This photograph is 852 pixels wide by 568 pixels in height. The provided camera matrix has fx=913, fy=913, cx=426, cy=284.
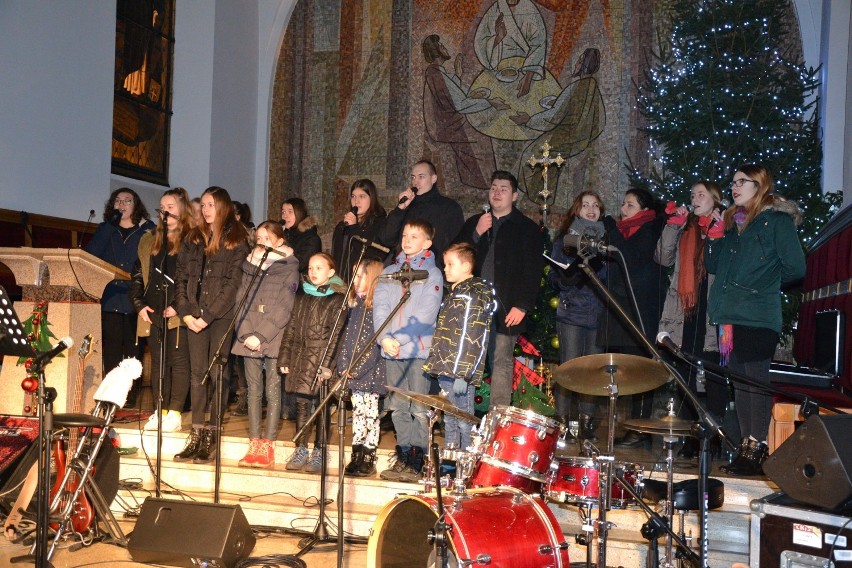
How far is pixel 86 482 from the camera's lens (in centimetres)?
549

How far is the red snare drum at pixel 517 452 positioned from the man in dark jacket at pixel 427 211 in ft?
8.17

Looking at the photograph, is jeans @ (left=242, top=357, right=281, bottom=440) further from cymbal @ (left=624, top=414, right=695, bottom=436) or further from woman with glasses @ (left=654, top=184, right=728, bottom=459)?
cymbal @ (left=624, top=414, right=695, bottom=436)

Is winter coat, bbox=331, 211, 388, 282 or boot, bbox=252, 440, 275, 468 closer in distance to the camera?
boot, bbox=252, 440, 275, 468

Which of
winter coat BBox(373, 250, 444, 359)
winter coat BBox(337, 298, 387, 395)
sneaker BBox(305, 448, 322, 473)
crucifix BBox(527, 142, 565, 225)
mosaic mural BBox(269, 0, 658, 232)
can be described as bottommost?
sneaker BBox(305, 448, 322, 473)

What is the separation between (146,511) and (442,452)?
5.79ft

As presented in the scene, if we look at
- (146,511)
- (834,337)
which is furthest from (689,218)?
(146,511)

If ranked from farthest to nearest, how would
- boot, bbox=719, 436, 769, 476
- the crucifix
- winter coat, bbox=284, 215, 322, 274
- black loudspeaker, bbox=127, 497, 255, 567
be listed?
the crucifix, winter coat, bbox=284, 215, 322, 274, boot, bbox=719, 436, 769, 476, black loudspeaker, bbox=127, 497, 255, 567

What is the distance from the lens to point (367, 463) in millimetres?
6121

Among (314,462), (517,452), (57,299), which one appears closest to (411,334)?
(314,462)

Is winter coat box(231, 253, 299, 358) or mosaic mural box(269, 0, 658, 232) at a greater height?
mosaic mural box(269, 0, 658, 232)

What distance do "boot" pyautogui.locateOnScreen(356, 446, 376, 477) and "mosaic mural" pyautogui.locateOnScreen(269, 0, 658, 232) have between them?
16.3 ft

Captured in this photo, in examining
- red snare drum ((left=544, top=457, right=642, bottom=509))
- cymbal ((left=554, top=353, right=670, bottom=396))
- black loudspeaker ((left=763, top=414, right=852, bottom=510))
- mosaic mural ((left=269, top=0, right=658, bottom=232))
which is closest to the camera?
black loudspeaker ((left=763, top=414, right=852, bottom=510))

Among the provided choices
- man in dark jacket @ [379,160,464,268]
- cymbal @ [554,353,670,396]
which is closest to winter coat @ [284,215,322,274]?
man in dark jacket @ [379,160,464,268]

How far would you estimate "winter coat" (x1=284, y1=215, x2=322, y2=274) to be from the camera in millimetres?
8094
